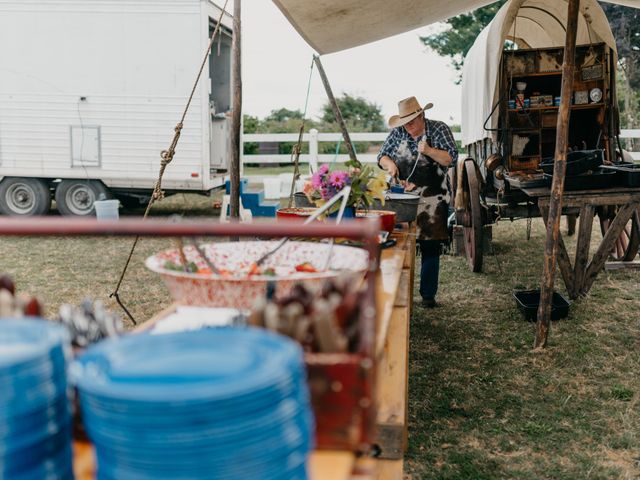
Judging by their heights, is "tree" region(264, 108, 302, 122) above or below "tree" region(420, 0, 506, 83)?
below

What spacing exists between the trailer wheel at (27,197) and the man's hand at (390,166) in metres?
6.71

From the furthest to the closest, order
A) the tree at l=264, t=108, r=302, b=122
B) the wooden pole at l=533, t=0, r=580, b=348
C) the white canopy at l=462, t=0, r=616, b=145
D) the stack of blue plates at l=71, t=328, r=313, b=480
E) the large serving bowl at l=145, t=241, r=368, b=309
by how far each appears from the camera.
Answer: the tree at l=264, t=108, r=302, b=122 → the white canopy at l=462, t=0, r=616, b=145 → the wooden pole at l=533, t=0, r=580, b=348 → the large serving bowl at l=145, t=241, r=368, b=309 → the stack of blue plates at l=71, t=328, r=313, b=480

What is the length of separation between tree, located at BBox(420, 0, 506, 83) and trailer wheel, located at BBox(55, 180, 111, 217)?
1243cm

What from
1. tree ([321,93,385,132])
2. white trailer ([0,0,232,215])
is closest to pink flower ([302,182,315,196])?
white trailer ([0,0,232,215])

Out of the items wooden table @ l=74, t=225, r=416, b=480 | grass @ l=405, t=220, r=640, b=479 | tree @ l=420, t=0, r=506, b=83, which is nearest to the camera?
wooden table @ l=74, t=225, r=416, b=480

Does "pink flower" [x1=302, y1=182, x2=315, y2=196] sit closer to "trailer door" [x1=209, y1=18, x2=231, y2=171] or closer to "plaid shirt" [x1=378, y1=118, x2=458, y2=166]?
"plaid shirt" [x1=378, y1=118, x2=458, y2=166]

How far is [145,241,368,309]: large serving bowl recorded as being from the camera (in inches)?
72.6

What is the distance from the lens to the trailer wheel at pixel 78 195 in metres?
10.4

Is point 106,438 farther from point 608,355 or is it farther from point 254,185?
point 254,185

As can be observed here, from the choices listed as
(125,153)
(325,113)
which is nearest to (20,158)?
(125,153)

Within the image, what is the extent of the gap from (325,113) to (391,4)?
23099mm

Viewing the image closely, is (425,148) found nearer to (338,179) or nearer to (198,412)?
(338,179)

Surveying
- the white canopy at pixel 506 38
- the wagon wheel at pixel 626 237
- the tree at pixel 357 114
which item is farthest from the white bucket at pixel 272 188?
the tree at pixel 357 114

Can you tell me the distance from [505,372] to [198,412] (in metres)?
3.62
